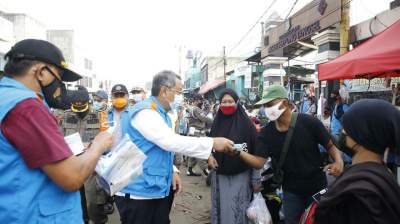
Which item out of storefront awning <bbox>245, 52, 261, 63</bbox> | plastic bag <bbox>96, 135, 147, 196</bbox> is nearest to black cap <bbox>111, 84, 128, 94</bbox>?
plastic bag <bbox>96, 135, 147, 196</bbox>

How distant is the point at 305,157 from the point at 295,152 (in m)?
0.11

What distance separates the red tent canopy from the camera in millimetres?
4250

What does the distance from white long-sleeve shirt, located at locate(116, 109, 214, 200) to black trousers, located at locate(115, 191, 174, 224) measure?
0.23ft

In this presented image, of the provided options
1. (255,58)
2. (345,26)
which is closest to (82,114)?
(345,26)

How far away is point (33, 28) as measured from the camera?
39.9m

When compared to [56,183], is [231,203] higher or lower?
lower

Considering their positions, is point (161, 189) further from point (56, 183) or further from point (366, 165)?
→ point (366, 165)

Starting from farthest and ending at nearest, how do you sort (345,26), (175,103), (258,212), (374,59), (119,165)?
1. (345,26)
2. (175,103)
3. (374,59)
4. (258,212)
5. (119,165)

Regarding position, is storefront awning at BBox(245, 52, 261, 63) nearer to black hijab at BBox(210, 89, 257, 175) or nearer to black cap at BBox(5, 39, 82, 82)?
black hijab at BBox(210, 89, 257, 175)

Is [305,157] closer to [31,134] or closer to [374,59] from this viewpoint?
[374,59]

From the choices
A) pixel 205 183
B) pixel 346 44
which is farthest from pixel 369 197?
pixel 346 44

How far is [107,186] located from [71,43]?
186ft

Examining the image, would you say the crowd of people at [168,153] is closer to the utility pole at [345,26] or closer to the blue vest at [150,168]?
the blue vest at [150,168]

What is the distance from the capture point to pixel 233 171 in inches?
157
